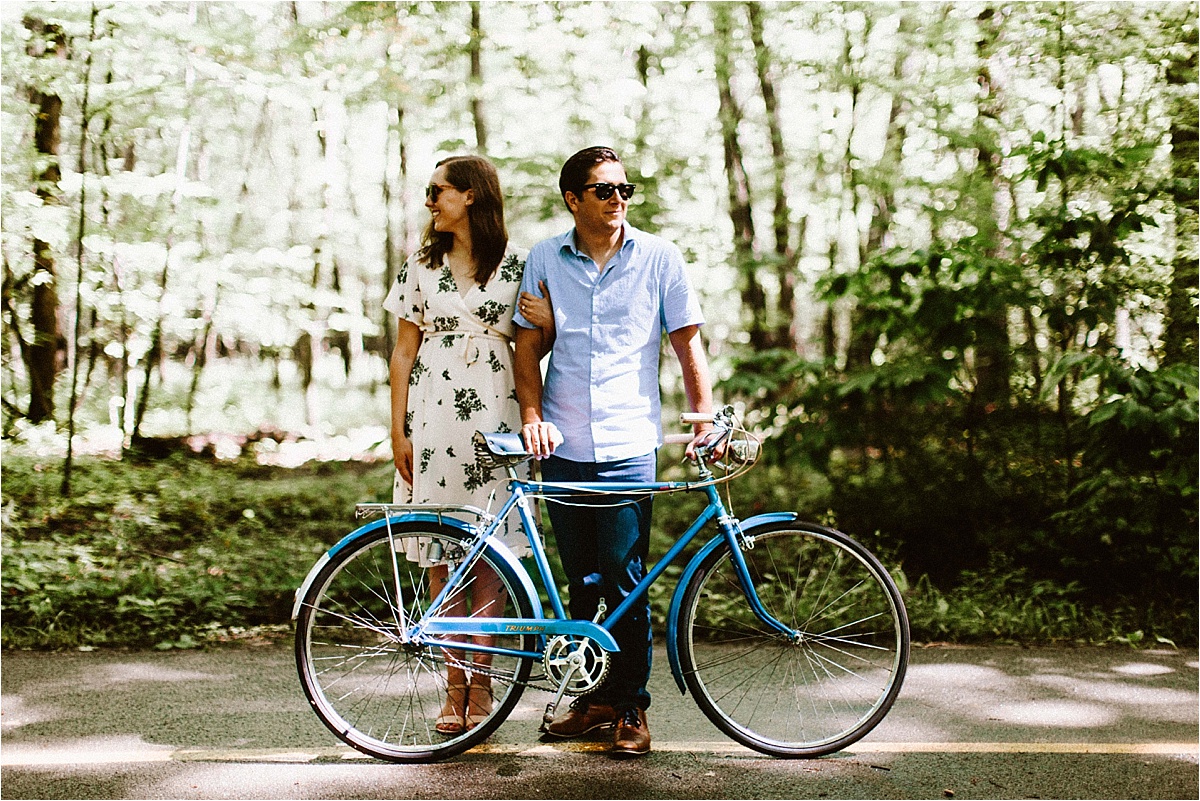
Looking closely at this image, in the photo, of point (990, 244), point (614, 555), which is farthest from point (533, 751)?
point (990, 244)

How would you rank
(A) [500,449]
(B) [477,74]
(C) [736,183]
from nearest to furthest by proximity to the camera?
(A) [500,449], (B) [477,74], (C) [736,183]

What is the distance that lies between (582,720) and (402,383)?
1428 mm

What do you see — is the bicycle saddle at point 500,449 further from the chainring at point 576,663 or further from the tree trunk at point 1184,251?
the tree trunk at point 1184,251

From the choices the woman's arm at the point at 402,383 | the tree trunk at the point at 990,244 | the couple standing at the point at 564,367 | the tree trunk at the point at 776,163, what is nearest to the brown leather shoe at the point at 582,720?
the couple standing at the point at 564,367

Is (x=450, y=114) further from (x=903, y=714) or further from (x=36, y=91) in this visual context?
(x=903, y=714)

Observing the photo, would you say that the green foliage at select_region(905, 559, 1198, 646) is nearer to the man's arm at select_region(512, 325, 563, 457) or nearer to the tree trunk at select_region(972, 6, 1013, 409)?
the tree trunk at select_region(972, 6, 1013, 409)

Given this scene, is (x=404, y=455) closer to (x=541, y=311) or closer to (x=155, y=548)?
(x=541, y=311)

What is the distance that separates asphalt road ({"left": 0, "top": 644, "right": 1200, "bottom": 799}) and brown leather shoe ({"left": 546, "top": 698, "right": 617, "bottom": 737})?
54 millimetres

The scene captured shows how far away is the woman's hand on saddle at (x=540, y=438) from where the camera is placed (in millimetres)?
3395

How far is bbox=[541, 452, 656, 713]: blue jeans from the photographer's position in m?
3.51

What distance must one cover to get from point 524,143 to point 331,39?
2.11m

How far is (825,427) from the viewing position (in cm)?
662

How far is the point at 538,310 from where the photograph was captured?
3518 millimetres

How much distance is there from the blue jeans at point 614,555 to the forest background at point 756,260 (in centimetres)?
245
